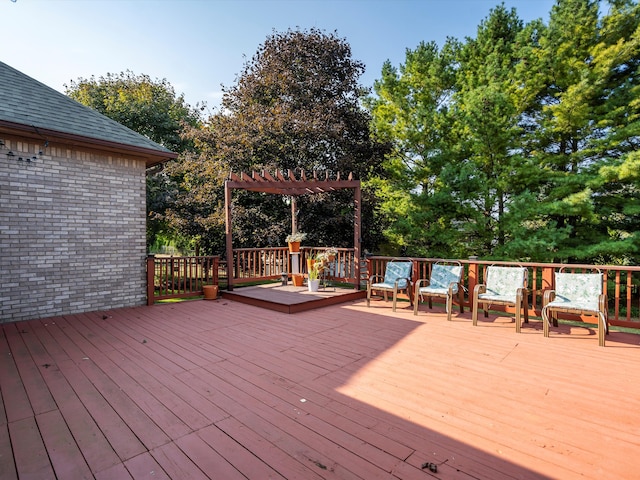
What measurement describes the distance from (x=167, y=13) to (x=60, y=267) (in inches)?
255

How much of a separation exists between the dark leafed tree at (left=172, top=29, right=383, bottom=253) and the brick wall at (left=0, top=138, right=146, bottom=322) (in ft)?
15.5

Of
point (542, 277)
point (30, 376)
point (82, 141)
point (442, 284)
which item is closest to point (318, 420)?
point (30, 376)

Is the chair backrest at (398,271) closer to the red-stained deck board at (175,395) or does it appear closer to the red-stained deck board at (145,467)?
the red-stained deck board at (175,395)

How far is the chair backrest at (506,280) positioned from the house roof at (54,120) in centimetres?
652

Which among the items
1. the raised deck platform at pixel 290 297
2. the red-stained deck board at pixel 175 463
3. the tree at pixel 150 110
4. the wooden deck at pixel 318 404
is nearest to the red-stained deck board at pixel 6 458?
the wooden deck at pixel 318 404

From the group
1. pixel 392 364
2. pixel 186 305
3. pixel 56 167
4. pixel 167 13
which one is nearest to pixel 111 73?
pixel 167 13

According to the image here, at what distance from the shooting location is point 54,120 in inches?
216

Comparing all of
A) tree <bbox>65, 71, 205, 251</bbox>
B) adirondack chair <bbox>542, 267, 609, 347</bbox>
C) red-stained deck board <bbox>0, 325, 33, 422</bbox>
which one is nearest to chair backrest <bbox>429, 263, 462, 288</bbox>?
adirondack chair <bbox>542, 267, 609, 347</bbox>

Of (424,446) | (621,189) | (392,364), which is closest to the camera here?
(424,446)

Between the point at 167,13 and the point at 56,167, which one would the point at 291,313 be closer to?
the point at 56,167

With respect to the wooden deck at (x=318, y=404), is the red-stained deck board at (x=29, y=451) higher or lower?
higher

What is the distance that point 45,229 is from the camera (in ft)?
17.7

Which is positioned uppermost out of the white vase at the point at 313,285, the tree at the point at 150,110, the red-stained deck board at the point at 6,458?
the tree at the point at 150,110

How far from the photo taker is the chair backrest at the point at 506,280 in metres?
5.01
